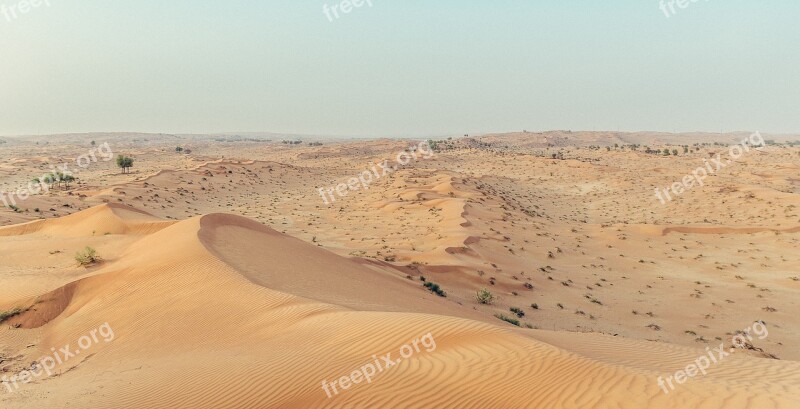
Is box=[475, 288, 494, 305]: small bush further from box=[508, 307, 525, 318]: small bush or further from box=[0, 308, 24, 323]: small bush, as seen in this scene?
box=[0, 308, 24, 323]: small bush

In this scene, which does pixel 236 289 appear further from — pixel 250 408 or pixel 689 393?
pixel 689 393

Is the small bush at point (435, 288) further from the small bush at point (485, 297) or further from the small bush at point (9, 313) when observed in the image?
the small bush at point (9, 313)

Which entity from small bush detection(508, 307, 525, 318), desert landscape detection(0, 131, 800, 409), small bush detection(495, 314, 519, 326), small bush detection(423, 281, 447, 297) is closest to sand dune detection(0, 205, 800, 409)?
desert landscape detection(0, 131, 800, 409)

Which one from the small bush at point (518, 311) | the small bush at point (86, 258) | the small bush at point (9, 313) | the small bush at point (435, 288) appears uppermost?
the small bush at point (86, 258)

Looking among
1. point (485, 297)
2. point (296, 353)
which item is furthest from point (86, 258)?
point (485, 297)

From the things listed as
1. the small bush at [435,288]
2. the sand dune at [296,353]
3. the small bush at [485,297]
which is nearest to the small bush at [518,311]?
the small bush at [485,297]

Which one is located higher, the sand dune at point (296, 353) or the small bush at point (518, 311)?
the sand dune at point (296, 353)
